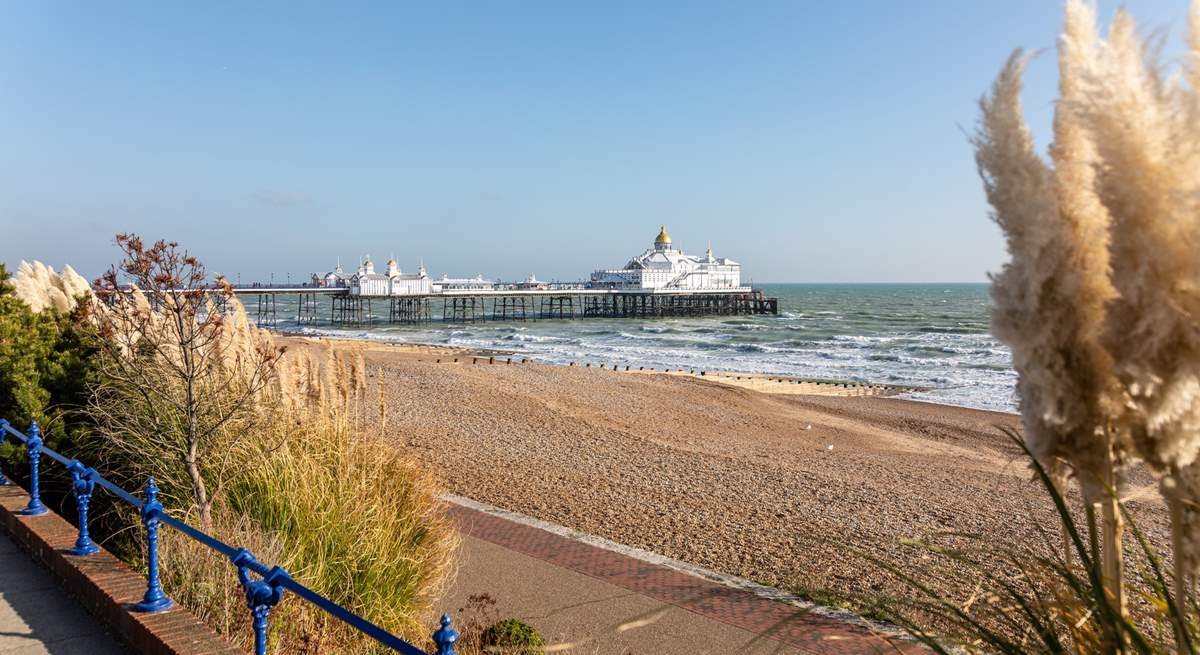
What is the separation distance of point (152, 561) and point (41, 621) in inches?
42.4

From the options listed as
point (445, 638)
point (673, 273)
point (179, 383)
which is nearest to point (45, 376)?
point (179, 383)

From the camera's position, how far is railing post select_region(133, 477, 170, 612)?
13.0ft

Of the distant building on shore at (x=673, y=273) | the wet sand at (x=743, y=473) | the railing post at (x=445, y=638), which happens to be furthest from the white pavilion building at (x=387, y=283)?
the railing post at (x=445, y=638)

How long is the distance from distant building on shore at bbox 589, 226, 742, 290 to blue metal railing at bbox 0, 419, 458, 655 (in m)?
86.4

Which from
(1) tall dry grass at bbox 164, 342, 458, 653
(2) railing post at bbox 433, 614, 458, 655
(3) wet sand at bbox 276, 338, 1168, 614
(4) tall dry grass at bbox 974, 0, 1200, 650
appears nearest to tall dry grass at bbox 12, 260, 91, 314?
(3) wet sand at bbox 276, 338, 1168, 614

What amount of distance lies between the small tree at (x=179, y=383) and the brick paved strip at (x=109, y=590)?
53cm

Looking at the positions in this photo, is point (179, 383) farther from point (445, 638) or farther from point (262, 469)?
point (445, 638)

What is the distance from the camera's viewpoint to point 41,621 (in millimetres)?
4410

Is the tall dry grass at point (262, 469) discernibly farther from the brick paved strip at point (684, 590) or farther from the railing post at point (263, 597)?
the brick paved strip at point (684, 590)

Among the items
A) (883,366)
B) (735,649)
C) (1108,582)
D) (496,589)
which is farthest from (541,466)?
(883,366)

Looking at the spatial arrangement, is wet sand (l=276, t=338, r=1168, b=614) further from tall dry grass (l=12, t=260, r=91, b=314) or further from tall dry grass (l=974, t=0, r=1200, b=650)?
tall dry grass (l=12, t=260, r=91, b=314)

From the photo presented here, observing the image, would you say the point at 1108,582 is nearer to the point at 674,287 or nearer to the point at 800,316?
the point at 800,316

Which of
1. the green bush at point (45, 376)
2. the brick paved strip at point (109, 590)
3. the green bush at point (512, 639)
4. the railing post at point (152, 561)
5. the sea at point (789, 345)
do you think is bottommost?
the sea at point (789, 345)

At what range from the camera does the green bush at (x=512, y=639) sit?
4828 millimetres
